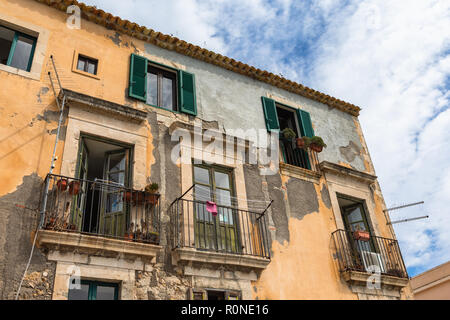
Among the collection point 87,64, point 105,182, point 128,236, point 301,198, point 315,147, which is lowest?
point 128,236

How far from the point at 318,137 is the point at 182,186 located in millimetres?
4121

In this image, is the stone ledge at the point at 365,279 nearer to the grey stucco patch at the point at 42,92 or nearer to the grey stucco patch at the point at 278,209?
the grey stucco patch at the point at 278,209

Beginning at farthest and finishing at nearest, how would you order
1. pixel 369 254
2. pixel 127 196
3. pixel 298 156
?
pixel 298 156, pixel 369 254, pixel 127 196

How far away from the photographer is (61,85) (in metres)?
8.23

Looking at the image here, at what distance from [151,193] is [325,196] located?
463 centimetres

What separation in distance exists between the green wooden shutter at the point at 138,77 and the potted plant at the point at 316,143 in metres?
4.26

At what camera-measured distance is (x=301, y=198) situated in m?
9.95

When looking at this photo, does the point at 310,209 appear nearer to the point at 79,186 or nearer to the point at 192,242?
the point at 192,242

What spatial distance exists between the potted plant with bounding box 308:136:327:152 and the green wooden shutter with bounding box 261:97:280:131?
0.89 meters

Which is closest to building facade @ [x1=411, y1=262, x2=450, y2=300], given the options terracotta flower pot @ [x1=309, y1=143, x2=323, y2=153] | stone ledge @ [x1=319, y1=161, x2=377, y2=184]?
stone ledge @ [x1=319, y1=161, x2=377, y2=184]

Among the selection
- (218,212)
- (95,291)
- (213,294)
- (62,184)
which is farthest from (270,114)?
(95,291)

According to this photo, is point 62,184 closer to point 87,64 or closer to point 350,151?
point 87,64

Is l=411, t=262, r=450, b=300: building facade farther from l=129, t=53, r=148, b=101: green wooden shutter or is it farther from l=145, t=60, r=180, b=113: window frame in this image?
l=129, t=53, r=148, b=101: green wooden shutter

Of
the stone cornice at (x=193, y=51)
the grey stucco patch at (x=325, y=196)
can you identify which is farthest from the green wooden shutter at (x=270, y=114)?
the grey stucco patch at (x=325, y=196)
